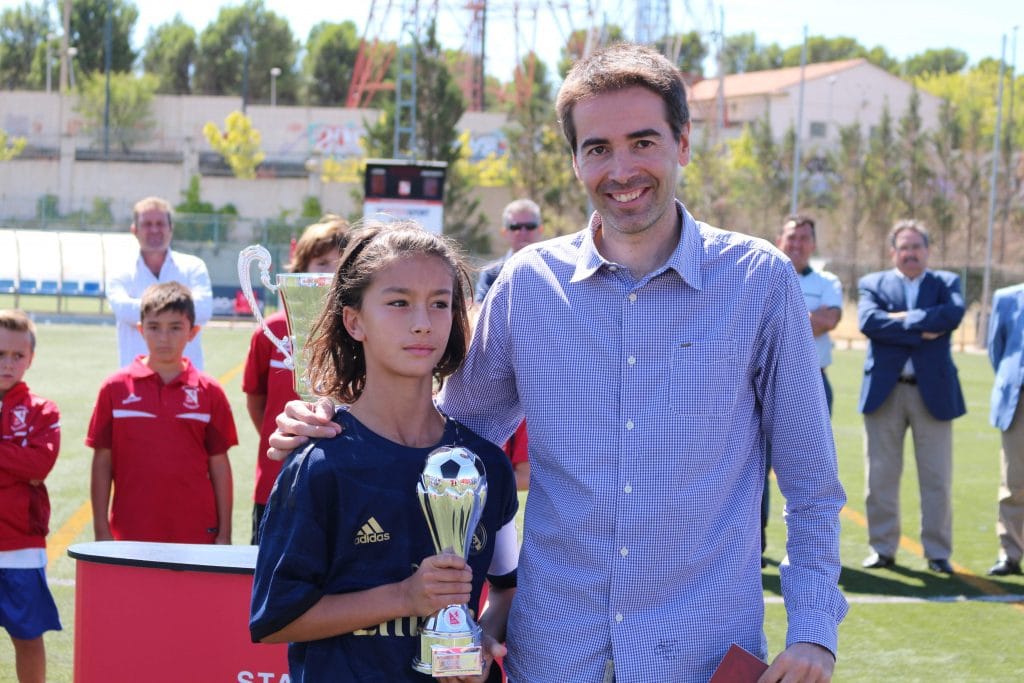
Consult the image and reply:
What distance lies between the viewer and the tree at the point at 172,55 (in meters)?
98.4

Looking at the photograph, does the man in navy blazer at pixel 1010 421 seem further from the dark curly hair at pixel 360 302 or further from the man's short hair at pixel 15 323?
Answer: the dark curly hair at pixel 360 302

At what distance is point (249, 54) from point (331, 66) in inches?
246

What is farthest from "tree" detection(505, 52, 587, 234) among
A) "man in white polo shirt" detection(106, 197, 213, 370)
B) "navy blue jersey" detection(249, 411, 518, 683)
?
"navy blue jersey" detection(249, 411, 518, 683)

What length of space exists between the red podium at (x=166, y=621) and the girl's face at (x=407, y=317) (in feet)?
3.86

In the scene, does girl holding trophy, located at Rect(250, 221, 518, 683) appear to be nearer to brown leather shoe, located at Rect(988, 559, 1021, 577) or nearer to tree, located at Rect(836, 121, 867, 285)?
brown leather shoe, located at Rect(988, 559, 1021, 577)

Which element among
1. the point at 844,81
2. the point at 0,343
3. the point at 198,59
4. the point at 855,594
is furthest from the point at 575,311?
the point at 198,59

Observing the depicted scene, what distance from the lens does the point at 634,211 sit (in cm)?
250

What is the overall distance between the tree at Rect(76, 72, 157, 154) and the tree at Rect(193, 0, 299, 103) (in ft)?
88.2

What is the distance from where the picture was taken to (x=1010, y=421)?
27.0 feet

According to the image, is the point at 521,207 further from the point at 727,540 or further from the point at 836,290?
the point at 727,540

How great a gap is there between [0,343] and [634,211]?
3.37 m

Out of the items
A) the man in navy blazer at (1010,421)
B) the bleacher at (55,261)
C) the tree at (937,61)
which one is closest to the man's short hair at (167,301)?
the man in navy blazer at (1010,421)

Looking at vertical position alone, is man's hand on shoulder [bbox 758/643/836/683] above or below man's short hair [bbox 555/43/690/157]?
below

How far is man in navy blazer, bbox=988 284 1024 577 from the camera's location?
8078 millimetres
